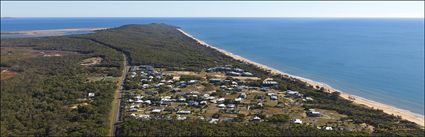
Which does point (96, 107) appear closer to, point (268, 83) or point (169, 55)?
point (268, 83)

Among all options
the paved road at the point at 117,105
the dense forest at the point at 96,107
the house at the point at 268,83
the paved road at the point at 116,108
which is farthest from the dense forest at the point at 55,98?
the house at the point at 268,83

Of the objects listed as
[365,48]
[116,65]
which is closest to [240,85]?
[116,65]

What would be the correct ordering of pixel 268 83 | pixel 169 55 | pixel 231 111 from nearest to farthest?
1. pixel 231 111
2. pixel 268 83
3. pixel 169 55

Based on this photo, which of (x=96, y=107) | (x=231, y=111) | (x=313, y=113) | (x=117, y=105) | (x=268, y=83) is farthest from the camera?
(x=268, y=83)

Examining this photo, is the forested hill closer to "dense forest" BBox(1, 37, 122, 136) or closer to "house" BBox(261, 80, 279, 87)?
"dense forest" BBox(1, 37, 122, 136)

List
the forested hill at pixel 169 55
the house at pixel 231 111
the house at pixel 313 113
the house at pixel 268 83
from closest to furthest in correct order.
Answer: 1. the house at pixel 313 113
2. the house at pixel 231 111
3. the house at pixel 268 83
4. the forested hill at pixel 169 55

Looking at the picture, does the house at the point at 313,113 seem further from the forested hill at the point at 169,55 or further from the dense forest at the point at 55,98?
the forested hill at the point at 169,55

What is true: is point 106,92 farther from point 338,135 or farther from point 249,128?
point 338,135

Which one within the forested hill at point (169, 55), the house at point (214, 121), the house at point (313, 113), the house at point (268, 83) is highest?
the forested hill at point (169, 55)

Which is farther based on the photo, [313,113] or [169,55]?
[169,55]

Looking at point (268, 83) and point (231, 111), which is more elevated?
point (268, 83)

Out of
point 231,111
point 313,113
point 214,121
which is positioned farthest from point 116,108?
point 313,113

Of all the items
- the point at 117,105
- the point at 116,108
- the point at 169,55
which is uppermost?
the point at 169,55

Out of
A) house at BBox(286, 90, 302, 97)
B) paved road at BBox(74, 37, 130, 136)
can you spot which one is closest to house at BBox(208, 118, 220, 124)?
paved road at BBox(74, 37, 130, 136)
